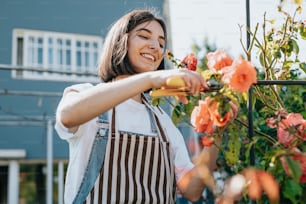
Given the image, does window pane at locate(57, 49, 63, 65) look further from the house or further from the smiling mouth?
the smiling mouth

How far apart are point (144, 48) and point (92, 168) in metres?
0.39

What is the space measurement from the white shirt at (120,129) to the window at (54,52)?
6.95 metres

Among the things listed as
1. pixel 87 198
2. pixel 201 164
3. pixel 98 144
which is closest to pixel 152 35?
pixel 98 144

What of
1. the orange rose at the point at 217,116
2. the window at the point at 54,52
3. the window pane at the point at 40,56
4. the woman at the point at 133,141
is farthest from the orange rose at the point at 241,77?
the window pane at the point at 40,56

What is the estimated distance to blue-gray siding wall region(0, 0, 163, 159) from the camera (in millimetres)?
8023

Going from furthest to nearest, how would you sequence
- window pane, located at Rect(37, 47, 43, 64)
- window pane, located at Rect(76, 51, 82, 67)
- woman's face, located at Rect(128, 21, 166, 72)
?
1. window pane, located at Rect(76, 51, 82, 67)
2. window pane, located at Rect(37, 47, 43, 64)
3. woman's face, located at Rect(128, 21, 166, 72)

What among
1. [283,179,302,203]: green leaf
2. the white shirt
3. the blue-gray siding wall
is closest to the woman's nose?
the white shirt

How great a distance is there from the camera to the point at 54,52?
338 inches

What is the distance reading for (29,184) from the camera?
8.28 m

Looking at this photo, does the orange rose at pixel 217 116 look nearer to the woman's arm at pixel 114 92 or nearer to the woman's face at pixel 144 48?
the woman's arm at pixel 114 92

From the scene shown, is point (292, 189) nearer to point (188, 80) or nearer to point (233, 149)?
point (233, 149)

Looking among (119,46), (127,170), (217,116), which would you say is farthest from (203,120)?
(119,46)

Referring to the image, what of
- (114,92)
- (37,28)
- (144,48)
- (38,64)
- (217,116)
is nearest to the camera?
(217,116)

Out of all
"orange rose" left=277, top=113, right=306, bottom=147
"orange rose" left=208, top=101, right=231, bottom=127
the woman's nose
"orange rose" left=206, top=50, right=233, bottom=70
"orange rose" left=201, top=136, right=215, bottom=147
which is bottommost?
"orange rose" left=201, top=136, right=215, bottom=147
